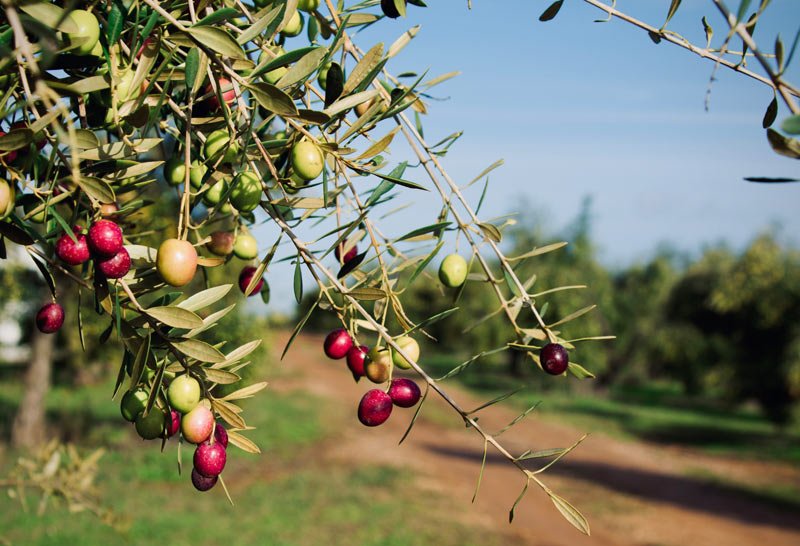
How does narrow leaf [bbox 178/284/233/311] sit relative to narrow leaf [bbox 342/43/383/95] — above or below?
below

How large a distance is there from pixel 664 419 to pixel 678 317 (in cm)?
411

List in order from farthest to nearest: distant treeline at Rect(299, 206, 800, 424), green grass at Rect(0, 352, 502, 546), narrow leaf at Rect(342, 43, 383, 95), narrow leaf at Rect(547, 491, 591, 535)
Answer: distant treeline at Rect(299, 206, 800, 424)
green grass at Rect(0, 352, 502, 546)
narrow leaf at Rect(342, 43, 383, 95)
narrow leaf at Rect(547, 491, 591, 535)

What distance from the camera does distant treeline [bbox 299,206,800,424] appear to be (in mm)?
15578

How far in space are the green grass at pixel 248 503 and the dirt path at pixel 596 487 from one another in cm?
74

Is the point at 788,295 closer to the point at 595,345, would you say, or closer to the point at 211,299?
the point at 595,345

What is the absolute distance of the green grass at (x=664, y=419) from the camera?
16875 millimetres

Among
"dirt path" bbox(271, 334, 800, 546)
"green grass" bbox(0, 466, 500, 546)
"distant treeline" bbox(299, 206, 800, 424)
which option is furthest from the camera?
"distant treeline" bbox(299, 206, 800, 424)

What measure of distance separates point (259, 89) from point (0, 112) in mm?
239

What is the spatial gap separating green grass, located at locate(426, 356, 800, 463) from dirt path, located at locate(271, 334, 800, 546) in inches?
55.0


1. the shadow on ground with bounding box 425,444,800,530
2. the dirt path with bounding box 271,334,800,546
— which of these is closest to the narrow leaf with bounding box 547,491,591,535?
the dirt path with bounding box 271,334,800,546

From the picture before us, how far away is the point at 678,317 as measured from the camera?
23641 mm

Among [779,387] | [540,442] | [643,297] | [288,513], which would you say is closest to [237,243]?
[288,513]

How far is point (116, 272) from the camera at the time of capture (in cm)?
69

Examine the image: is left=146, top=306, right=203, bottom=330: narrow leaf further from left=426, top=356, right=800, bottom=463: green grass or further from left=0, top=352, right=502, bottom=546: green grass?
left=426, top=356, right=800, bottom=463: green grass
